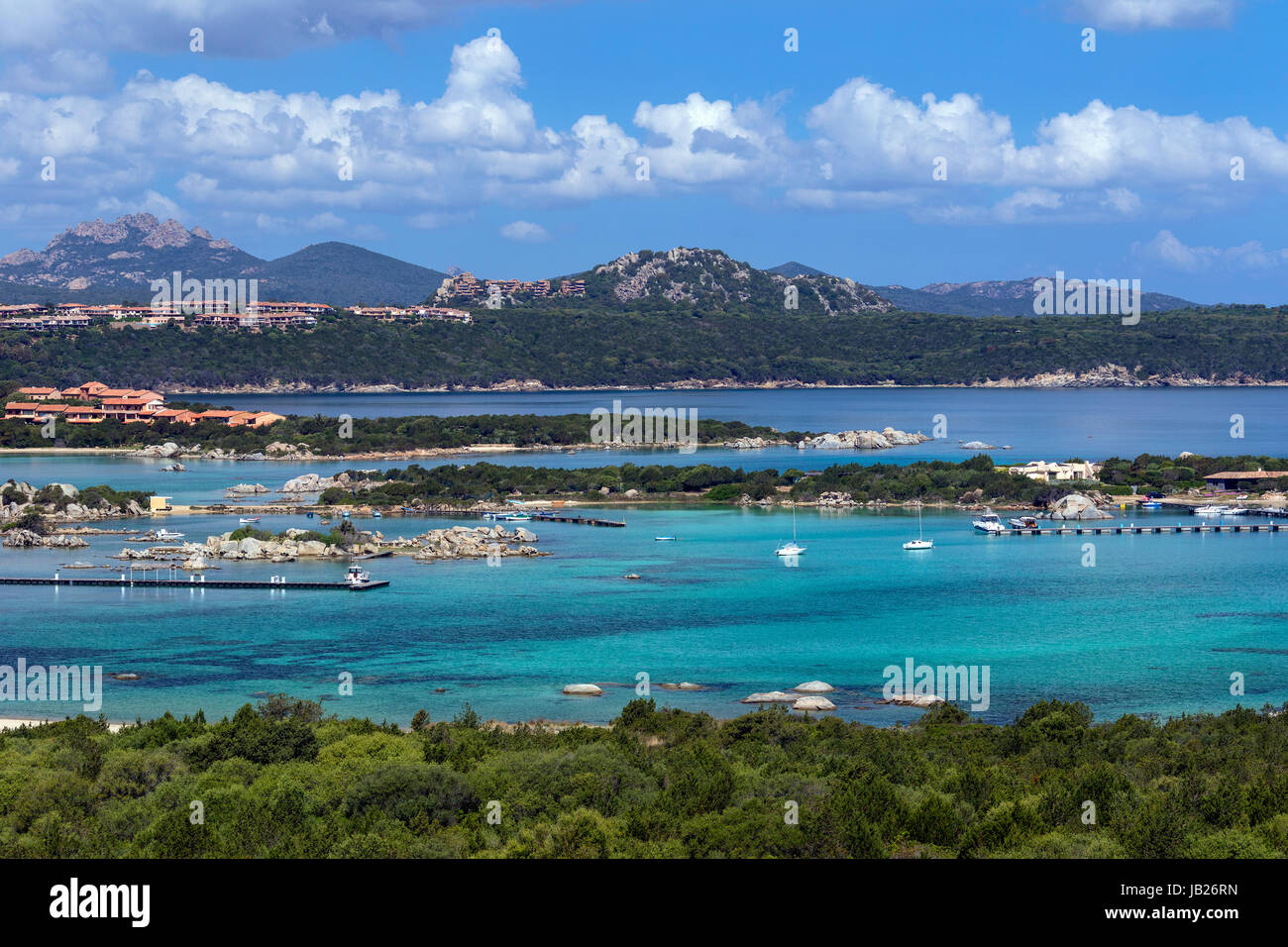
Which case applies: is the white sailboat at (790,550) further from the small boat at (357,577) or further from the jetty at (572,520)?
the small boat at (357,577)

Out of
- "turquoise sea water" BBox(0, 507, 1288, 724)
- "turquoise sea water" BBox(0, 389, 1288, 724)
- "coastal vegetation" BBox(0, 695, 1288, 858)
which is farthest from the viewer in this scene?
"turquoise sea water" BBox(0, 389, 1288, 724)

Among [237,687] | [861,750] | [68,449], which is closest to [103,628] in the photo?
[237,687]

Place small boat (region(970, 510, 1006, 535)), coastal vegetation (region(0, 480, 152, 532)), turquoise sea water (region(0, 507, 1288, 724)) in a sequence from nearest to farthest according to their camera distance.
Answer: turquoise sea water (region(0, 507, 1288, 724)), small boat (region(970, 510, 1006, 535)), coastal vegetation (region(0, 480, 152, 532))

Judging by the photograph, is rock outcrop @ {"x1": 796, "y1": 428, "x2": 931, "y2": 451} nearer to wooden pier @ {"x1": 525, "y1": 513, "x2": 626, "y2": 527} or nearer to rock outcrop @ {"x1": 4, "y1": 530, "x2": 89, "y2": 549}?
wooden pier @ {"x1": 525, "y1": 513, "x2": 626, "y2": 527}

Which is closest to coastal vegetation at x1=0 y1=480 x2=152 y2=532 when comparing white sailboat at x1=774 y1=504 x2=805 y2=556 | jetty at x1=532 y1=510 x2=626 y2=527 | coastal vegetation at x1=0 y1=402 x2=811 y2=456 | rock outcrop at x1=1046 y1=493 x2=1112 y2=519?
jetty at x1=532 y1=510 x2=626 y2=527

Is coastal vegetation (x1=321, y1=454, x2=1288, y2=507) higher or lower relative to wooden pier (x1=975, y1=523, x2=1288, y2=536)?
higher

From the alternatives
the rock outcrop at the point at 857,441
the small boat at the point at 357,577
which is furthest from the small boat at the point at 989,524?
the rock outcrop at the point at 857,441
